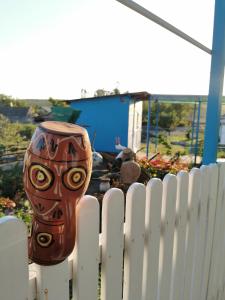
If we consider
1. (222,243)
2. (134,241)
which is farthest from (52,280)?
(222,243)

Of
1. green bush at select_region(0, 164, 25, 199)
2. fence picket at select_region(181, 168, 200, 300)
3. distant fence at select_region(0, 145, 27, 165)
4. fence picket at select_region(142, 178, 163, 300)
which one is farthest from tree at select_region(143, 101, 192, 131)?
fence picket at select_region(142, 178, 163, 300)

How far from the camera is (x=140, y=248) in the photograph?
1.00 metres

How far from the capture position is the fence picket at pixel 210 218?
148cm

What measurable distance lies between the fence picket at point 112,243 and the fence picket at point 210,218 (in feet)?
2.32

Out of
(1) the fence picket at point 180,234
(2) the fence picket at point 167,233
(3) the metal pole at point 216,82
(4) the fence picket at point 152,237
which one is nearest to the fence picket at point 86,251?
(4) the fence picket at point 152,237

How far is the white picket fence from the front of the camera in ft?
2.19

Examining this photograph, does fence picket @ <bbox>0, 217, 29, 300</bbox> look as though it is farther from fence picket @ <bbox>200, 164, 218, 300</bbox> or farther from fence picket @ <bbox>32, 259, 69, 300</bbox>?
fence picket @ <bbox>200, 164, 218, 300</bbox>

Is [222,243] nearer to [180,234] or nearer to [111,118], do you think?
[180,234]

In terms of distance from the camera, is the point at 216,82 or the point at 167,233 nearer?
the point at 167,233

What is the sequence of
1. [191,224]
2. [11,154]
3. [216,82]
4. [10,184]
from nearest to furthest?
[191,224] → [216,82] → [10,184] → [11,154]

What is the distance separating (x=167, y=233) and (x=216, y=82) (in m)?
0.87

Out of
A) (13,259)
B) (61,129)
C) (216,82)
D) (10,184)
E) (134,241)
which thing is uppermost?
(216,82)

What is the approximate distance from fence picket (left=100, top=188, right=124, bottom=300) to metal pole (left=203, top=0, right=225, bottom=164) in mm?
976

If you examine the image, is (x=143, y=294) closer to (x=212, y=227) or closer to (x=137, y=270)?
(x=137, y=270)
